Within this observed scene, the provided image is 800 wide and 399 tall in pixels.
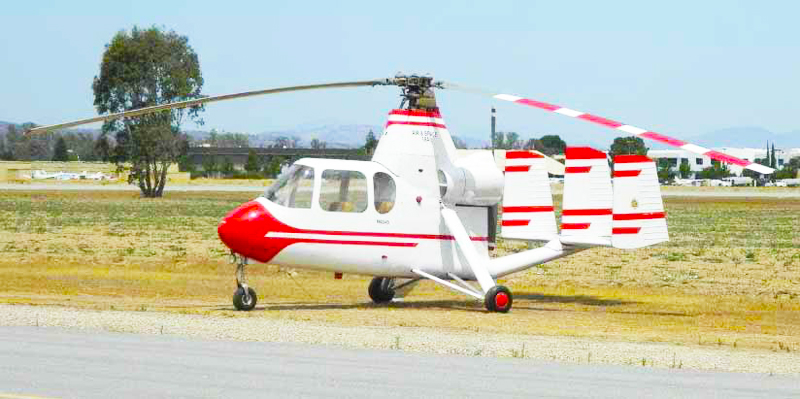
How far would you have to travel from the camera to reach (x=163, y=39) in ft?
296

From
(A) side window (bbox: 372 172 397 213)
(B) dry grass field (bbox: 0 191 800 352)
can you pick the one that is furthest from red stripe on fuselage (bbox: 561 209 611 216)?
(A) side window (bbox: 372 172 397 213)

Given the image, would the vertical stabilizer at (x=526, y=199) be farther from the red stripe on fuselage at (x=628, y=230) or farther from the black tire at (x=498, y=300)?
the black tire at (x=498, y=300)

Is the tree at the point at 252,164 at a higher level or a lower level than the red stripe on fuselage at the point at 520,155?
lower

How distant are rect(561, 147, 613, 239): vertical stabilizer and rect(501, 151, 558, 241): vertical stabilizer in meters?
0.32

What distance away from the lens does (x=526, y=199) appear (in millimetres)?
20047

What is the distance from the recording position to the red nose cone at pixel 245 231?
17953 millimetres

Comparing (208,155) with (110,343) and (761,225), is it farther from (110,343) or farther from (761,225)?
(110,343)

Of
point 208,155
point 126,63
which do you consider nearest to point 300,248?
point 126,63

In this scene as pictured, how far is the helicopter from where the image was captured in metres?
18.3

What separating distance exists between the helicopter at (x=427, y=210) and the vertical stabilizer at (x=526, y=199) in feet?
0.05

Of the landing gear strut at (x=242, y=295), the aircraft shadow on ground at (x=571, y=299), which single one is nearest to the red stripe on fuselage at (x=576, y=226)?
the aircraft shadow on ground at (x=571, y=299)

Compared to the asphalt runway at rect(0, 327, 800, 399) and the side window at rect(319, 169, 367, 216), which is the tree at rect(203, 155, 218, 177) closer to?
the side window at rect(319, 169, 367, 216)

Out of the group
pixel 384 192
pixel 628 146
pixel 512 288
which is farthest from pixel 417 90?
pixel 628 146

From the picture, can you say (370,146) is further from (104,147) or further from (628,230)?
(104,147)
